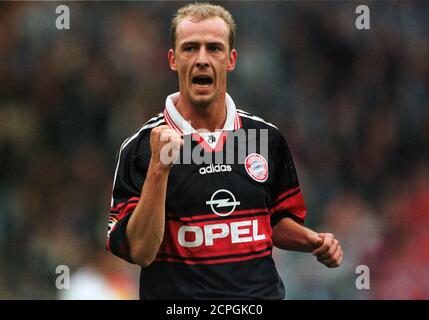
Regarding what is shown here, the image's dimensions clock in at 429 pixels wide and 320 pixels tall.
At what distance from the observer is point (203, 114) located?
12.0ft

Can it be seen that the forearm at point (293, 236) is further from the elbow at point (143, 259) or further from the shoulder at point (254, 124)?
the elbow at point (143, 259)

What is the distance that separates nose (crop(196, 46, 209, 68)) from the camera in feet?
11.7

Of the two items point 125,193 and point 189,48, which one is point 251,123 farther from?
point 125,193

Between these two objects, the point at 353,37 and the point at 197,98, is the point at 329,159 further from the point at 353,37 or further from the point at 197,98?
the point at 197,98

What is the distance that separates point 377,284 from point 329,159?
3.57 ft

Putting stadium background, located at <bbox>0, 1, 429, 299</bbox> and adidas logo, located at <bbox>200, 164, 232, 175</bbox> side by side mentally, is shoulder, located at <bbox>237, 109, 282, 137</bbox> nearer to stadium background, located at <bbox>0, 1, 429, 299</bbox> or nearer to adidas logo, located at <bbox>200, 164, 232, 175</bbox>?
adidas logo, located at <bbox>200, 164, 232, 175</bbox>

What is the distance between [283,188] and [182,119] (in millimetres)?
624

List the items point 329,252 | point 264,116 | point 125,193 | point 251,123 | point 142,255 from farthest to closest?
1. point 264,116
2. point 251,123
3. point 329,252
4. point 125,193
5. point 142,255

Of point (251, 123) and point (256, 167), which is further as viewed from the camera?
point (251, 123)

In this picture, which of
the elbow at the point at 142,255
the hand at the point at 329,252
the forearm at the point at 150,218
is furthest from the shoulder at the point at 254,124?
the elbow at the point at 142,255

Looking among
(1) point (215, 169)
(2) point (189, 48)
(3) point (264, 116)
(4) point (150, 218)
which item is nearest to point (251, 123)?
(1) point (215, 169)

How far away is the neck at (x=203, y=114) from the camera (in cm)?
366

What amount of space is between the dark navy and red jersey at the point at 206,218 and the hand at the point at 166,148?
273 mm

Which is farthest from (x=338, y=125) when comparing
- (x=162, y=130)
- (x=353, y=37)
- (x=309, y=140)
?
(x=162, y=130)
